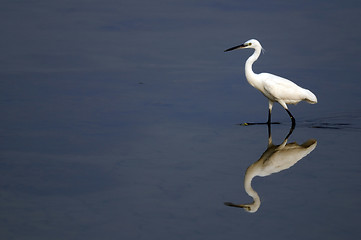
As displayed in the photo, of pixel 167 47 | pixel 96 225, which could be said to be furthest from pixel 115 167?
pixel 167 47

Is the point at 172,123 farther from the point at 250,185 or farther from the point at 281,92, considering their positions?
the point at 250,185

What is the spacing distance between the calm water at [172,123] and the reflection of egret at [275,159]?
31mm

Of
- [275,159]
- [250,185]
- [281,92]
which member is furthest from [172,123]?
[250,185]

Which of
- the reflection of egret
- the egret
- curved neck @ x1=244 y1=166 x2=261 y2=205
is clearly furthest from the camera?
the egret

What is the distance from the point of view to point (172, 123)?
10.2m

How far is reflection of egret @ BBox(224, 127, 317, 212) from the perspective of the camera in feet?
26.0

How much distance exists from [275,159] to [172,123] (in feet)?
6.80

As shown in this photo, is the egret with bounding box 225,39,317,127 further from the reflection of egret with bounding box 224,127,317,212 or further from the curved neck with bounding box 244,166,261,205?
the curved neck with bounding box 244,166,261,205

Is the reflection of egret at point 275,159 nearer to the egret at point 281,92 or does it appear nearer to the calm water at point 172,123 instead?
the calm water at point 172,123

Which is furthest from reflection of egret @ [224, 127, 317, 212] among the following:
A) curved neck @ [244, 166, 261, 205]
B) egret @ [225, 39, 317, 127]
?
egret @ [225, 39, 317, 127]

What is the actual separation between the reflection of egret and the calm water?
0.03 metres

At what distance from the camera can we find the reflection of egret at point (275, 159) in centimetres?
793

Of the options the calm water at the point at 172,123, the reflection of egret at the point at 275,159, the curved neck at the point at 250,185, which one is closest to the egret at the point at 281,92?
the calm water at the point at 172,123

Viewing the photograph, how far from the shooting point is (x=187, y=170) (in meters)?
8.24
